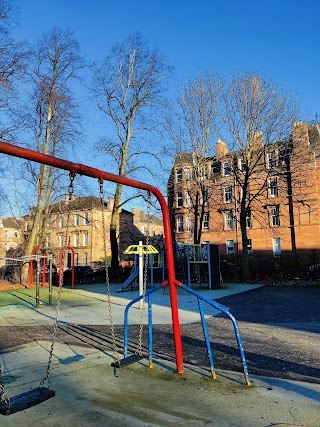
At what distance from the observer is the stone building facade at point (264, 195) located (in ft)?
77.9

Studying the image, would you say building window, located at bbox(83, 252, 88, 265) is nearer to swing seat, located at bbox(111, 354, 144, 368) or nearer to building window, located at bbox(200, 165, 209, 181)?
building window, located at bbox(200, 165, 209, 181)

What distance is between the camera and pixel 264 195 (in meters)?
33.7

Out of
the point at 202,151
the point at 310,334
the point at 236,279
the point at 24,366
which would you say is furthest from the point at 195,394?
the point at 202,151

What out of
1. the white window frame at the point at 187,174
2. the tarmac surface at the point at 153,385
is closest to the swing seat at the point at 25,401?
the tarmac surface at the point at 153,385

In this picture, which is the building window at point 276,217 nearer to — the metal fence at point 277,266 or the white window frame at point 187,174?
the white window frame at point 187,174

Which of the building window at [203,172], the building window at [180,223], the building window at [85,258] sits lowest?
the building window at [85,258]

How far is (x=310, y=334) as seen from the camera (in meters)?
7.44

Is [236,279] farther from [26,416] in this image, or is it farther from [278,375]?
[26,416]

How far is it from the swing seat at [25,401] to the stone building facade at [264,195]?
64.7ft

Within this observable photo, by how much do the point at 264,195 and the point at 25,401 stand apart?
106ft

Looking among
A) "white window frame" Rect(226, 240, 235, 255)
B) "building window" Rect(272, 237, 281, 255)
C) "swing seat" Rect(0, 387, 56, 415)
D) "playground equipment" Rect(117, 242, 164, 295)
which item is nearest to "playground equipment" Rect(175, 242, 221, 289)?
"playground equipment" Rect(117, 242, 164, 295)

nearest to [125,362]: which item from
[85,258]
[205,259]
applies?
[205,259]

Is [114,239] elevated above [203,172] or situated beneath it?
situated beneath

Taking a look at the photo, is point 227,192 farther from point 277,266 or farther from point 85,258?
point 85,258
